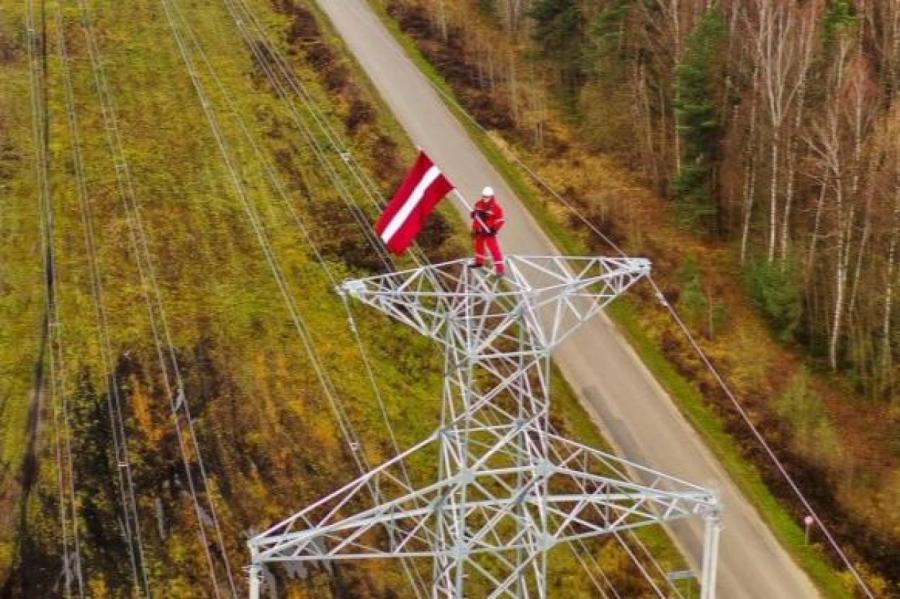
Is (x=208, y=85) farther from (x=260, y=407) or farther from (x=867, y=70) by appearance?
(x=867, y=70)

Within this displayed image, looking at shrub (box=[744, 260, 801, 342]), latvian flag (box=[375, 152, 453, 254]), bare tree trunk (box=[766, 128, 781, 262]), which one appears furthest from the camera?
bare tree trunk (box=[766, 128, 781, 262])

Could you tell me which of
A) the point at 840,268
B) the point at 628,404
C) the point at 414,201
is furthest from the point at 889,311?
the point at 414,201

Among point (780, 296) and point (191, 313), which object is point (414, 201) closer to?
point (780, 296)

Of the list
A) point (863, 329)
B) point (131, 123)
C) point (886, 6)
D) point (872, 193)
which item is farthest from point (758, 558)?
point (131, 123)

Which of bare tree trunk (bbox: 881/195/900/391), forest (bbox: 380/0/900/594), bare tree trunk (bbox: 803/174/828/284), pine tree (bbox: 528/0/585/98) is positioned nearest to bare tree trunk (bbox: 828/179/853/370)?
forest (bbox: 380/0/900/594)

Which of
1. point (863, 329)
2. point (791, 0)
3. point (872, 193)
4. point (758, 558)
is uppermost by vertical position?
point (791, 0)

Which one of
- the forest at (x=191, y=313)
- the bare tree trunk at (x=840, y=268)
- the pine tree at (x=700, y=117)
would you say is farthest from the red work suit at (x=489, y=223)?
the pine tree at (x=700, y=117)

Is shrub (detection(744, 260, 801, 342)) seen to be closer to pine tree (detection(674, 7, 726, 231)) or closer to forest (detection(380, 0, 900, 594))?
forest (detection(380, 0, 900, 594))

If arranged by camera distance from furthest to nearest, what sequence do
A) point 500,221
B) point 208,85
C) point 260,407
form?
point 208,85 → point 260,407 → point 500,221
